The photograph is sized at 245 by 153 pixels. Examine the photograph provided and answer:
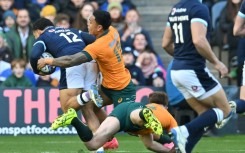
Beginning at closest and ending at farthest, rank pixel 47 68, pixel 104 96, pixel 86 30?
1. pixel 47 68
2. pixel 104 96
3. pixel 86 30

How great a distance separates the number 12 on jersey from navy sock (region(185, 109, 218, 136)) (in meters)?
0.96

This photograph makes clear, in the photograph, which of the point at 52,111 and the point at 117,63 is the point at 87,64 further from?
the point at 52,111

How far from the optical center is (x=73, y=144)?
16766mm

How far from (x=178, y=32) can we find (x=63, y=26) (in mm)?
7394

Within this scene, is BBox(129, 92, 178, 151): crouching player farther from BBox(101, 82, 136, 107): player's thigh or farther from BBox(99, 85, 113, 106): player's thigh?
BBox(99, 85, 113, 106): player's thigh

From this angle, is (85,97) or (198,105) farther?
(85,97)

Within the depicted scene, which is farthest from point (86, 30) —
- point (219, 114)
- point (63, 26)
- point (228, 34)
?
point (219, 114)

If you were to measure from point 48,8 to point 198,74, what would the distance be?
9080 mm

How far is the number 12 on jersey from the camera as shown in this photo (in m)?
12.7

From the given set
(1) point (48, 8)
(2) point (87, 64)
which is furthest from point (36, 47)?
(1) point (48, 8)

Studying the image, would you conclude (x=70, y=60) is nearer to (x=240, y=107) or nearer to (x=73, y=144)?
(x=240, y=107)

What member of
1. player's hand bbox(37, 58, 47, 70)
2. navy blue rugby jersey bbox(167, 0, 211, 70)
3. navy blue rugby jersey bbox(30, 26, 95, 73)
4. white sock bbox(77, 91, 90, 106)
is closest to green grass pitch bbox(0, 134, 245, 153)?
white sock bbox(77, 91, 90, 106)

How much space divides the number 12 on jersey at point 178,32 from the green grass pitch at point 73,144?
284 cm

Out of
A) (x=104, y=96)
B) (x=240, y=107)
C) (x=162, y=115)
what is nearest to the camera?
(x=162, y=115)
